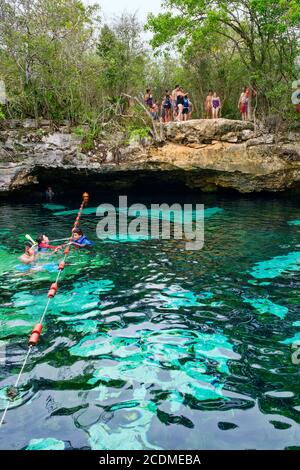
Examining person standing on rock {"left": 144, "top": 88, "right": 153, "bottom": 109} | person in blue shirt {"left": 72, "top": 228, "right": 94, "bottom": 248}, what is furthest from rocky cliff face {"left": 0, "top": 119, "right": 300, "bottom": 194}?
person in blue shirt {"left": 72, "top": 228, "right": 94, "bottom": 248}

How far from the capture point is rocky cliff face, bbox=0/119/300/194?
1928cm

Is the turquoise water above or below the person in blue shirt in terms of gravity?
below

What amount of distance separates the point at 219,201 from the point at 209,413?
17.3 meters

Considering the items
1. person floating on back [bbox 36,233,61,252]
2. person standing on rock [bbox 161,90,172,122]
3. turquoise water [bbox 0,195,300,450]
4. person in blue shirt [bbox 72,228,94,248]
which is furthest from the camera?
person standing on rock [bbox 161,90,172,122]

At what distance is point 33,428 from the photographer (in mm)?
4605

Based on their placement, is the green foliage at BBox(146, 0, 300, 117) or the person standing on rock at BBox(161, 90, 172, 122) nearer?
the green foliage at BBox(146, 0, 300, 117)

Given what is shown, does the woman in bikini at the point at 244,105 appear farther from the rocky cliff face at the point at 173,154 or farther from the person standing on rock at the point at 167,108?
the person standing on rock at the point at 167,108

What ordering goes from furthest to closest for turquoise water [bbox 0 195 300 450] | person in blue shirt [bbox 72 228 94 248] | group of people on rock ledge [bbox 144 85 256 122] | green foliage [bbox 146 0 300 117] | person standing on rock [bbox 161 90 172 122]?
1. person standing on rock [bbox 161 90 172 122]
2. group of people on rock ledge [bbox 144 85 256 122]
3. green foliage [bbox 146 0 300 117]
4. person in blue shirt [bbox 72 228 94 248]
5. turquoise water [bbox 0 195 300 450]

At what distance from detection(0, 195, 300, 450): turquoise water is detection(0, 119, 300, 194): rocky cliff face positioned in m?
8.19

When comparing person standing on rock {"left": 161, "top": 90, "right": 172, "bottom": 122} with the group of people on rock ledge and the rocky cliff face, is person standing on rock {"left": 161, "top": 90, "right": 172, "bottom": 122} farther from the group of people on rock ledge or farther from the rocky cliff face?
the rocky cliff face

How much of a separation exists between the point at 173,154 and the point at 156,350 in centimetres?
1442

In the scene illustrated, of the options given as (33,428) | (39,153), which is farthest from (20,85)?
(33,428)

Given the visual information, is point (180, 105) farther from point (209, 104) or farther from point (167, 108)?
point (209, 104)

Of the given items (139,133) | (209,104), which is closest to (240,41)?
(209,104)
